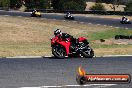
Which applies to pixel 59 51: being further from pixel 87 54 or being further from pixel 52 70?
pixel 52 70

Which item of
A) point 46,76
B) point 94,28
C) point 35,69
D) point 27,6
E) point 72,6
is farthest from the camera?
point 27,6

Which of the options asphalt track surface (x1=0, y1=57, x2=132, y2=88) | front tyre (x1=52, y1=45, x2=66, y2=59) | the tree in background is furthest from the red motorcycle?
the tree in background

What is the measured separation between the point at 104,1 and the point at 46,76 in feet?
475

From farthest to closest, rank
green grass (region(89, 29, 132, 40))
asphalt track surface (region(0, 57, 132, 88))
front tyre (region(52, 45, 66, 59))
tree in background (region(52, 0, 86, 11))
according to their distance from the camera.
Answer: tree in background (region(52, 0, 86, 11))
green grass (region(89, 29, 132, 40))
front tyre (region(52, 45, 66, 59))
asphalt track surface (region(0, 57, 132, 88))

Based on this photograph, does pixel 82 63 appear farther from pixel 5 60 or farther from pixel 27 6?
pixel 27 6

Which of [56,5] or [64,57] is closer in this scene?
[64,57]

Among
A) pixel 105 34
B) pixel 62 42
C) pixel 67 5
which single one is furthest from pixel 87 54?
pixel 67 5

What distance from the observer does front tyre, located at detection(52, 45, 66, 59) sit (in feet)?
60.3

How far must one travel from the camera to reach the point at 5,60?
1702 cm

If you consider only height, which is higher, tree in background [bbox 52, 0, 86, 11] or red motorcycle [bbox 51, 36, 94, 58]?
red motorcycle [bbox 51, 36, 94, 58]

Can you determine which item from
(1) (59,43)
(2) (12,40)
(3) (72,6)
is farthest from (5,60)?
(3) (72,6)

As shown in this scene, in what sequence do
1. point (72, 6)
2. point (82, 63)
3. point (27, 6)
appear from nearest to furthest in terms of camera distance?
point (82, 63) → point (72, 6) → point (27, 6)

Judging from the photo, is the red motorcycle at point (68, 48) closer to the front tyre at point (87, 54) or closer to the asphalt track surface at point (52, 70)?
the front tyre at point (87, 54)

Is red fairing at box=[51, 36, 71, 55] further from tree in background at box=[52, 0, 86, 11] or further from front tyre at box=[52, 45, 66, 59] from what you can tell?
tree in background at box=[52, 0, 86, 11]
